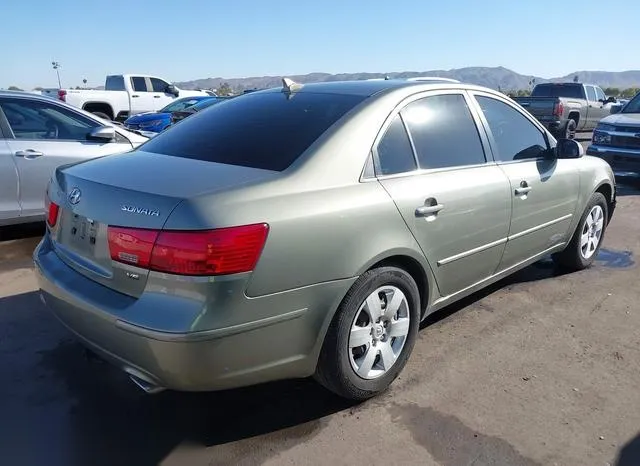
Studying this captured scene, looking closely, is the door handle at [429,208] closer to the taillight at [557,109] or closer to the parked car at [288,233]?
the parked car at [288,233]

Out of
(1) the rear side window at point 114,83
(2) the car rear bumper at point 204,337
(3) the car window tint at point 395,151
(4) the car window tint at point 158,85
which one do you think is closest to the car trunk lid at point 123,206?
(2) the car rear bumper at point 204,337

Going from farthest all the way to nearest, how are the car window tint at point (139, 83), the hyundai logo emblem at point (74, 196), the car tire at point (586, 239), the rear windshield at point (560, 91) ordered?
the car window tint at point (139, 83)
the rear windshield at point (560, 91)
the car tire at point (586, 239)
the hyundai logo emblem at point (74, 196)

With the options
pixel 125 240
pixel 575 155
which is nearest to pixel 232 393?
pixel 125 240

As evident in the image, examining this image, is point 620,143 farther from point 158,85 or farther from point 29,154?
point 158,85

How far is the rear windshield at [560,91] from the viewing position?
59.5 ft

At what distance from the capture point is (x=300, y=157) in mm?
2768

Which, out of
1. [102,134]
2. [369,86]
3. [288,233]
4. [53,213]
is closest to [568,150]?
[369,86]

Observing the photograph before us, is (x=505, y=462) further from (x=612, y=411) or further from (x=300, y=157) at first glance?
(x=300, y=157)

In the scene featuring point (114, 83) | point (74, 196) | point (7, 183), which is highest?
point (74, 196)

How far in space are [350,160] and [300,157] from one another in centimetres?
27

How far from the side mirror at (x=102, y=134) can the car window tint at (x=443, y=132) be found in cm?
370

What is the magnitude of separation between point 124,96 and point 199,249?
18922mm

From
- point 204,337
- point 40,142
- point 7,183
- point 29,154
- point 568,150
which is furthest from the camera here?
point 40,142

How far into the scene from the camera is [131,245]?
2.39 metres
